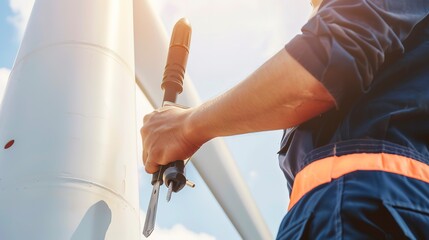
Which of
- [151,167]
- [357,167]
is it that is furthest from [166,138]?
[357,167]

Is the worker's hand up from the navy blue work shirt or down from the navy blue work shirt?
up

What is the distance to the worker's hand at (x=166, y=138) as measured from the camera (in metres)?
0.92

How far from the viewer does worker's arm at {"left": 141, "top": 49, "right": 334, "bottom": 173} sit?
2.35ft

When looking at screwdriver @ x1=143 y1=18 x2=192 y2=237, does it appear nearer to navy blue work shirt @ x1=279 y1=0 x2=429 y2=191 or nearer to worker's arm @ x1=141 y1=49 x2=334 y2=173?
worker's arm @ x1=141 y1=49 x2=334 y2=173

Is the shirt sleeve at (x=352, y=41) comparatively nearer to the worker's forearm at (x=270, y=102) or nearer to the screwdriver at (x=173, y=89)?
the worker's forearm at (x=270, y=102)

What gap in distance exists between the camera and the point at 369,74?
2.26 ft

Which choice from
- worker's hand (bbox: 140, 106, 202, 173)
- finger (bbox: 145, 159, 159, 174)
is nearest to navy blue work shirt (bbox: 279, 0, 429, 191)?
worker's hand (bbox: 140, 106, 202, 173)

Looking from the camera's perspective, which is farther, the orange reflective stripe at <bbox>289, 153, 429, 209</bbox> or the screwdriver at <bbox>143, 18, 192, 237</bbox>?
the screwdriver at <bbox>143, 18, 192, 237</bbox>

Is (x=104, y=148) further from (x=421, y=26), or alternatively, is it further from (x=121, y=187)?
(x=421, y=26)

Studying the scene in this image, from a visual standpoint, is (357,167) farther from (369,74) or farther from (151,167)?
(151,167)

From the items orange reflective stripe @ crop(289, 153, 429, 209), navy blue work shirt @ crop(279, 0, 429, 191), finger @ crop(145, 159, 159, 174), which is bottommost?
orange reflective stripe @ crop(289, 153, 429, 209)

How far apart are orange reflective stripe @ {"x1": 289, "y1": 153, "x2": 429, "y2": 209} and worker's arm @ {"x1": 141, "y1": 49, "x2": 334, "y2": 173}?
0.29 feet

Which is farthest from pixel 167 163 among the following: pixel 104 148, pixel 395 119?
pixel 395 119

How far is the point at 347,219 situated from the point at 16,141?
90 cm
